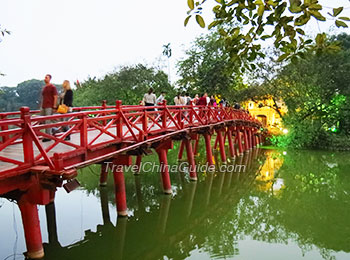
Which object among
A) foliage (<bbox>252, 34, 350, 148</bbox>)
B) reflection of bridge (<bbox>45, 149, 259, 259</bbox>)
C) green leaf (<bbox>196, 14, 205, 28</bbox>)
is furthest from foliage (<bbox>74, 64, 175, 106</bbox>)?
green leaf (<bbox>196, 14, 205, 28</bbox>)

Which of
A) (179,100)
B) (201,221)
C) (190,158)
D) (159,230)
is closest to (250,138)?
(179,100)

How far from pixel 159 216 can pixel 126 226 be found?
4.28 ft

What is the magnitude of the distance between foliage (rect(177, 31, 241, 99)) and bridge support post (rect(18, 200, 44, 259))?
27.5m

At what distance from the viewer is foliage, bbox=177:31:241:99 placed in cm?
3253

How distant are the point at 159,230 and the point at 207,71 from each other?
25903 millimetres

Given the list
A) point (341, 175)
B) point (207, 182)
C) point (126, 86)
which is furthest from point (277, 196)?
point (126, 86)

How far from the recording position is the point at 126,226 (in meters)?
8.98

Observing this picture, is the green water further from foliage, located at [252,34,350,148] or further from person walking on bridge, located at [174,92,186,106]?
foliage, located at [252,34,350,148]

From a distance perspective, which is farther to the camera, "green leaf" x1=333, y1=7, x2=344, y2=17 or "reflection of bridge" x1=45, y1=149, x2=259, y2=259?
"reflection of bridge" x1=45, y1=149, x2=259, y2=259

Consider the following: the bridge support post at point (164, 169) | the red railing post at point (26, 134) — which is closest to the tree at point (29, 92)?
the bridge support post at point (164, 169)

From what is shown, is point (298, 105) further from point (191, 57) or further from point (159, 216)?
point (159, 216)

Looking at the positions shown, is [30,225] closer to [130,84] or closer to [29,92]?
[130,84]

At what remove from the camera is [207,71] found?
32844 mm

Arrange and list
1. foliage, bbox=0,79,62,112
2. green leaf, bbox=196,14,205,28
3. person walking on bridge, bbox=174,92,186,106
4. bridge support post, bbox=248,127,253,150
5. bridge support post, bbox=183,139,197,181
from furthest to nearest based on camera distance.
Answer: foliage, bbox=0,79,62,112 < bridge support post, bbox=248,127,253,150 < person walking on bridge, bbox=174,92,186,106 < bridge support post, bbox=183,139,197,181 < green leaf, bbox=196,14,205,28
